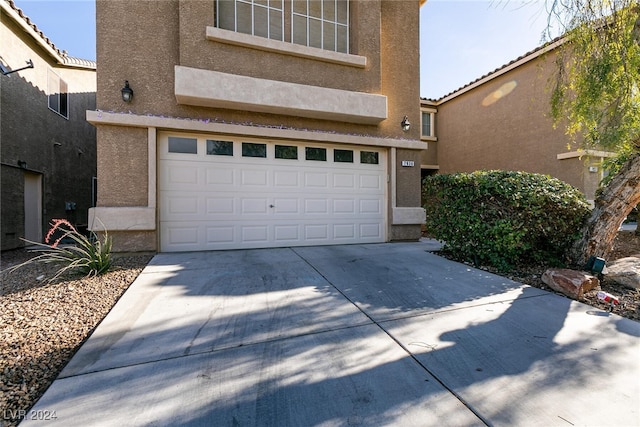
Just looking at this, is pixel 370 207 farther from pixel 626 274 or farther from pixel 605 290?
pixel 626 274

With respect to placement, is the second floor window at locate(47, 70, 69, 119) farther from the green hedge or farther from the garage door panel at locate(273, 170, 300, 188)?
the green hedge

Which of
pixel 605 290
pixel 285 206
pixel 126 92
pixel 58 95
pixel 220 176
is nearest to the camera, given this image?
pixel 605 290

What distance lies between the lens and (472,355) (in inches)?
92.3

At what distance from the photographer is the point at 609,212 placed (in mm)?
4680

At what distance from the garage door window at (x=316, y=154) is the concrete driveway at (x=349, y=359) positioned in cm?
389

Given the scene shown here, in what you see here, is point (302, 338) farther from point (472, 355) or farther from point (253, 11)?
Result: point (253, 11)

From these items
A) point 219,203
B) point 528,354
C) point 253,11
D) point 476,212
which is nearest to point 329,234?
point 219,203

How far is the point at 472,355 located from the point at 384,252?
12.7ft

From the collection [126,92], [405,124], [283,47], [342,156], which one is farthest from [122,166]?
[405,124]

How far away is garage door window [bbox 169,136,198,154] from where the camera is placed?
6180 mm

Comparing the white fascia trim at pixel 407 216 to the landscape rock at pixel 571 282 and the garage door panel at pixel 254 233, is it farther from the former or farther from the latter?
the landscape rock at pixel 571 282

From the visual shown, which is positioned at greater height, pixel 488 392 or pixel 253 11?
pixel 253 11

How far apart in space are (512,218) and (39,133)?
12.4 meters

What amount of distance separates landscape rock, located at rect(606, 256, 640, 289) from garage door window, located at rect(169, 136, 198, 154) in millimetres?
7815
